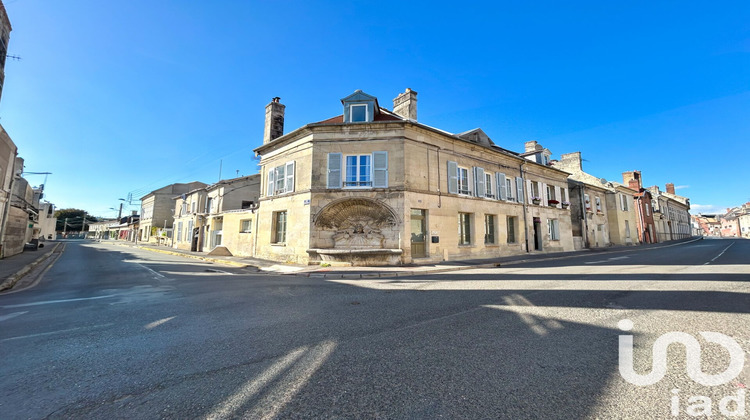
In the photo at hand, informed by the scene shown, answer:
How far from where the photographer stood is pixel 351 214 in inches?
571

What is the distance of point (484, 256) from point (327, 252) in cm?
935

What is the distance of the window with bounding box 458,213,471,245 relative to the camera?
16.6 meters

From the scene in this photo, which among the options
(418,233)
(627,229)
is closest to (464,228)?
(418,233)

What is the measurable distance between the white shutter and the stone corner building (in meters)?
0.08

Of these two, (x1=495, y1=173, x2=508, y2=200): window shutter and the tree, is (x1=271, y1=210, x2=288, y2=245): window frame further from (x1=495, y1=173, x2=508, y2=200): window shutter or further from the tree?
the tree

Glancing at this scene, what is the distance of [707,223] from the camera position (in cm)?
8906

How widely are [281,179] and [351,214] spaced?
5382 mm

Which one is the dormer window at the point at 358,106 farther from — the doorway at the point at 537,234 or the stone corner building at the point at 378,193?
the doorway at the point at 537,234

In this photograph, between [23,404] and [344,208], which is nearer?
[23,404]

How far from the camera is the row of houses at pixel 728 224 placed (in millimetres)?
69181

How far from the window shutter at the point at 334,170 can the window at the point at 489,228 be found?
9.61m

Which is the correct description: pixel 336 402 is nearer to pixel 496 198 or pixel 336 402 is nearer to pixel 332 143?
pixel 332 143

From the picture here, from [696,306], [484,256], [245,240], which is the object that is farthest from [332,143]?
[696,306]

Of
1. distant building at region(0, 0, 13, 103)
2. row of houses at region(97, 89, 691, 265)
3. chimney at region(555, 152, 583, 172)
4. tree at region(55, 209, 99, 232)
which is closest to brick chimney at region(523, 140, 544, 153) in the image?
row of houses at region(97, 89, 691, 265)
